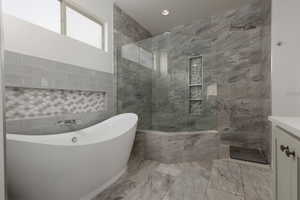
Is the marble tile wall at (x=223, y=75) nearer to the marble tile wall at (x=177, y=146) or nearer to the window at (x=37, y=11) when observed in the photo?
the marble tile wall at (x=177, y=146)

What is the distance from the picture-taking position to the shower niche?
2736mm

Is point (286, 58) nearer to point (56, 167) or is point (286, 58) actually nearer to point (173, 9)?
point (173, 9)

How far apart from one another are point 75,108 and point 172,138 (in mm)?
1416

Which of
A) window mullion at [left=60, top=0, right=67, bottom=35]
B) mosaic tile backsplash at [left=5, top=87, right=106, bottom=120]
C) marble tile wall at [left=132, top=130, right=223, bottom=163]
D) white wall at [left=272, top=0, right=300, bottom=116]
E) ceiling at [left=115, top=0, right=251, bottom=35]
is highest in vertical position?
ceiling at [left=115, top=0, right=251, bottom=35]

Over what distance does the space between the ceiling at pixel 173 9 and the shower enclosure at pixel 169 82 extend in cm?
30

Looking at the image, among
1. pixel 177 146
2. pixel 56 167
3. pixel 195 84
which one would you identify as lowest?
pixel 177 146

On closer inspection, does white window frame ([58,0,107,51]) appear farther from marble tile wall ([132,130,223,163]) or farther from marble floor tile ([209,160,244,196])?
marble floor tile ([209,160,244,196])

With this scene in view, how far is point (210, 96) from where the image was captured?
8.87 feet

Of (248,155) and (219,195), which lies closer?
(219,195)

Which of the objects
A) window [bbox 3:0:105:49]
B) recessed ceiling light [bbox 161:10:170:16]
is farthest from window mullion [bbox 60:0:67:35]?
recessed ceiling light [bbox 161:10:170:16]

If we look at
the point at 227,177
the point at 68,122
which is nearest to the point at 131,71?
the point at 68,122

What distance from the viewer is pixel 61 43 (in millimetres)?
1615

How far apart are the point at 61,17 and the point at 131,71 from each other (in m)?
1.31

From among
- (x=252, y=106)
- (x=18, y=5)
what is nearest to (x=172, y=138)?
(x=252, y=106)
